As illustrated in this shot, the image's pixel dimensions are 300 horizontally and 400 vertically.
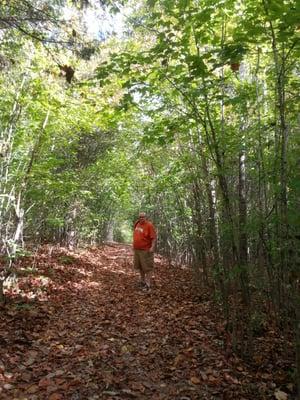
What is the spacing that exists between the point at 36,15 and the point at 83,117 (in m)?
3.31

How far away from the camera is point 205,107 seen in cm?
512

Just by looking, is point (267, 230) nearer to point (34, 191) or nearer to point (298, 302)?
point (298, 302)

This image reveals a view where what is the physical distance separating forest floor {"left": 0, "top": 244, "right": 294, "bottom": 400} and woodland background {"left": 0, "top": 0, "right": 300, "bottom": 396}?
0.42 meters

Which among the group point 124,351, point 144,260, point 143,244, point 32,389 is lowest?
point 32,389

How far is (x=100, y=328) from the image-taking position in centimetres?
614

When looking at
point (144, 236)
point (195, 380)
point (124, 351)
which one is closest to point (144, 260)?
point (144, 236)

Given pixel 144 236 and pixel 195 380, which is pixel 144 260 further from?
pixel 195 380

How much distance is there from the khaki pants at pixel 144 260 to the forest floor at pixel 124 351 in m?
0.96

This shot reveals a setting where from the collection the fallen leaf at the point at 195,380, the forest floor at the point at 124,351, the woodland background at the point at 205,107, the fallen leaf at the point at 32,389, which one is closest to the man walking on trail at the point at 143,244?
the forest floor at the point at 124,351

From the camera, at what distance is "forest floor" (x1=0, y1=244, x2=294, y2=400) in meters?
4.13

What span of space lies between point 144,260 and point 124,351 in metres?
4.18

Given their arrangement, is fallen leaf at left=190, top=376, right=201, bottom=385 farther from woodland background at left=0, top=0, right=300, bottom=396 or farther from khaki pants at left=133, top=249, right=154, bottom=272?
khaki pants at left=133, top=249, right=154, bottom=272

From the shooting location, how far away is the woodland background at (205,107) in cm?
439

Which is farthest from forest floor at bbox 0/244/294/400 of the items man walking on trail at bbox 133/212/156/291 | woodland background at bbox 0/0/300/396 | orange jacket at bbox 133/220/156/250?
orange jacket at bbox 133/220/156/250
